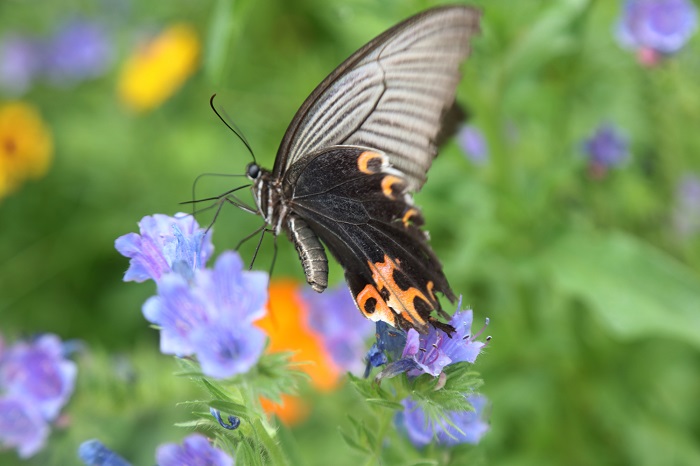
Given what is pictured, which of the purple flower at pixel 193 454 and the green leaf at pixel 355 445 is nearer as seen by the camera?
the purple flower at pixel 193 454

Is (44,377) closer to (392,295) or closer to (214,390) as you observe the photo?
(214,390)

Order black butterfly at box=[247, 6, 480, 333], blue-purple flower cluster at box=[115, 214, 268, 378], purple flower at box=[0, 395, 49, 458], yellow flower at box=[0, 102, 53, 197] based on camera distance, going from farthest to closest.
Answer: yellow flower at box=[0, 102, 53, 197], purple flower at box=[0, 395, 49, 458], black butterfly at box=[247, 6, 480, 333], blue-purple flower cluster at box=[115, 214, 268, 378]

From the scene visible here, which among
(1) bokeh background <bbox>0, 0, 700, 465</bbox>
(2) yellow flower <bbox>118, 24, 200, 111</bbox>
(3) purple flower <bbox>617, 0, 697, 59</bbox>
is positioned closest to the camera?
(1) bokeh background <bbox>0, 0, 700, 465</bbox>

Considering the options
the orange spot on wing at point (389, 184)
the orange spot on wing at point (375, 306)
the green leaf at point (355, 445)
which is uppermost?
the orange spot on wing at point (389, 184)

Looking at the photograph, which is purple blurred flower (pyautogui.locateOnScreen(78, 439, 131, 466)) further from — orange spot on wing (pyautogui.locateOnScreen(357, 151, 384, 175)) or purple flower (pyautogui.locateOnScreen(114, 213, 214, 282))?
orange spot on wing (pyautogui.locateOnScreen(357, 151, 384, 175))

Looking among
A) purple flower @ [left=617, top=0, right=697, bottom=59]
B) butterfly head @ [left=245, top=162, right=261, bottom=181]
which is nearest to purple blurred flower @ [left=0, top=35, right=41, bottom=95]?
butterfly head @ [left=245, top=162, right=261, bottom=181]

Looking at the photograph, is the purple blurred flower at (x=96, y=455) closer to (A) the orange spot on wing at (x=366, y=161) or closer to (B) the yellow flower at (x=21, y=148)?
(A) the orange spot on wing at (x=366, y=161)

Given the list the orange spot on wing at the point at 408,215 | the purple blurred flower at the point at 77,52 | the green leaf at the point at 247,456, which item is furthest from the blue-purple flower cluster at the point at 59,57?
the green leaf at the point at 247,456

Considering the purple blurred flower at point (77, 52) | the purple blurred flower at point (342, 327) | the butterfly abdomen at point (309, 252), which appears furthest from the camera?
the purple blurred flower at point (77, 52)
